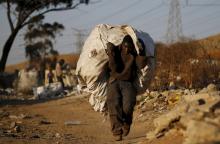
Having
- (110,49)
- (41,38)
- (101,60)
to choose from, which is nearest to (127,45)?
(110,49)

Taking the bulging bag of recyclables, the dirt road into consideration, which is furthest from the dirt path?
the bulging bag of recyclables

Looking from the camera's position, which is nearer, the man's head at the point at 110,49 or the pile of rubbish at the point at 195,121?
the pile of rubbish at the point at 195,121

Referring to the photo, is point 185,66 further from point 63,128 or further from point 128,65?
point 128,65

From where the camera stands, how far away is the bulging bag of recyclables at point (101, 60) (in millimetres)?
9039

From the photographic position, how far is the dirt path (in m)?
9.46

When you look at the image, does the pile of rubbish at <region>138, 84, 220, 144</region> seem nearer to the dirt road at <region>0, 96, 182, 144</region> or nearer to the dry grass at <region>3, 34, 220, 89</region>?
the dirt road at <region>0, 96, 182, 144</region>

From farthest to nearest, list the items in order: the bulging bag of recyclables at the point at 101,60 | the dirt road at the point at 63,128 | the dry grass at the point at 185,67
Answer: the dry grass at the point at 185,67 → the dirt road at the point at 63,128 → the bulging bag of recyclables at the point at 101,60

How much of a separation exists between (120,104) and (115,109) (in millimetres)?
116

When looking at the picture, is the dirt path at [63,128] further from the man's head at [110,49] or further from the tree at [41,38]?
the tree at [41,38]

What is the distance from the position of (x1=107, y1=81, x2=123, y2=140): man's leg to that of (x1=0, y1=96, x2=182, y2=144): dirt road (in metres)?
0.22

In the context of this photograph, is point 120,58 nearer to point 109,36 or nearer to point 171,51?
point 109,36

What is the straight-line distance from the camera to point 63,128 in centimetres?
1201

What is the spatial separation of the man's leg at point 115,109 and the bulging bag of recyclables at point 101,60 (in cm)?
42

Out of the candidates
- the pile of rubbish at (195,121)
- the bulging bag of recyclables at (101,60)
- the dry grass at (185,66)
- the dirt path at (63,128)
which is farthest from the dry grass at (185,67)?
the pile of rubbish at (195,121)
